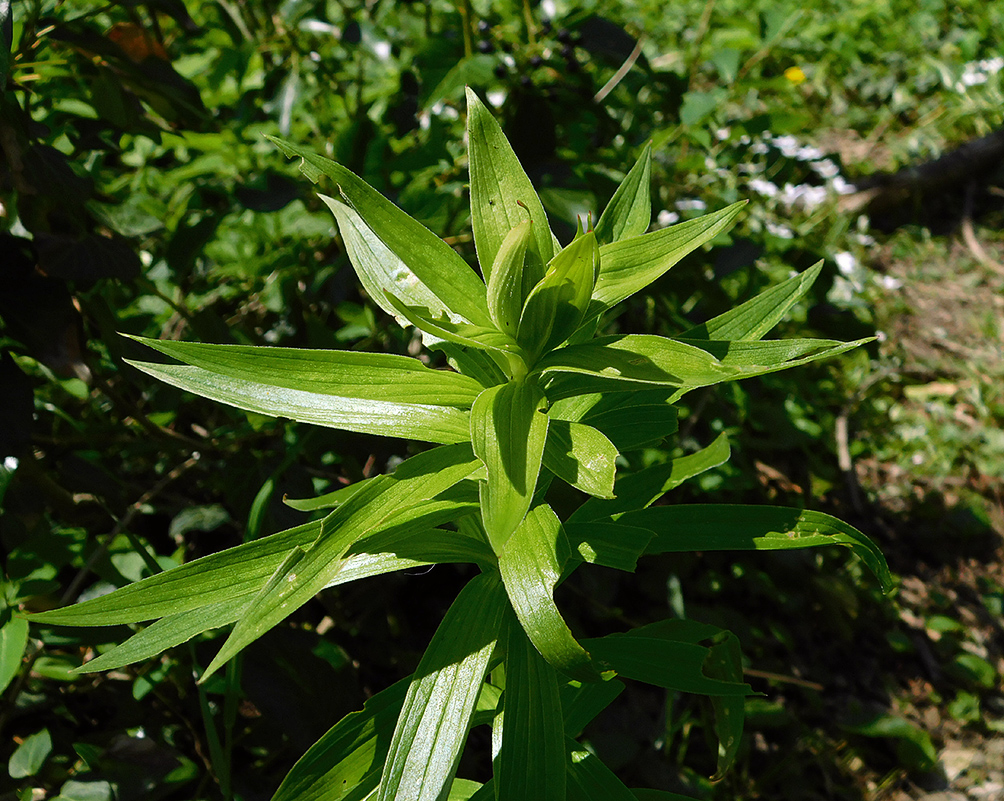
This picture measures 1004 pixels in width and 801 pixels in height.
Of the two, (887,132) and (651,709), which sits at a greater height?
(887,132)

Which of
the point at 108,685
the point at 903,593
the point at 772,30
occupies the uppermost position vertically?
the point at 772,30

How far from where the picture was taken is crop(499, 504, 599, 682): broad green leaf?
670mm

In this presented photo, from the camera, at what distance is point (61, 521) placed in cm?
138

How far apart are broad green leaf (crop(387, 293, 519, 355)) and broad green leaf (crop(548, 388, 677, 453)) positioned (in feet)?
0.46

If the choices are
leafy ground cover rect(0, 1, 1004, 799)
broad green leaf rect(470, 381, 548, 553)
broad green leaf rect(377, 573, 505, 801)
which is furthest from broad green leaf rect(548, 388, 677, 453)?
leafy ground cover rect(0, 1, 1004, 799)

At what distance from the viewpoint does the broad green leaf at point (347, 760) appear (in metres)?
0.85

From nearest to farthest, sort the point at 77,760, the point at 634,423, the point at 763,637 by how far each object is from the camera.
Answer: the point at 634,423 → the point at 77,760 → the point at 763,637

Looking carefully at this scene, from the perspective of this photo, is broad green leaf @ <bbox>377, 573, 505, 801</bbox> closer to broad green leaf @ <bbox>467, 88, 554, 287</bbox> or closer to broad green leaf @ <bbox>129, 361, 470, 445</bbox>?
broad green leaf @ <bbox>129, 361, 470, 445</bbox>

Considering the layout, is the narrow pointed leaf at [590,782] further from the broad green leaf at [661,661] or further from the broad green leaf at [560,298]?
the broad green leaf at [560,298]

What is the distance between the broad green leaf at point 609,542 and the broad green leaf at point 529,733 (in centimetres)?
11

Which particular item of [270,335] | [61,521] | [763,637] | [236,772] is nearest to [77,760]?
[236,772]

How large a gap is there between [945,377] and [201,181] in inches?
101

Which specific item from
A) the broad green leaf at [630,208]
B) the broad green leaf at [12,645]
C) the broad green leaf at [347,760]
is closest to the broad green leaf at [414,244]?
the broad green leaf at [630,208]

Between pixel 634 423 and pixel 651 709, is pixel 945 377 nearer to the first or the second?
pixel 651 709
